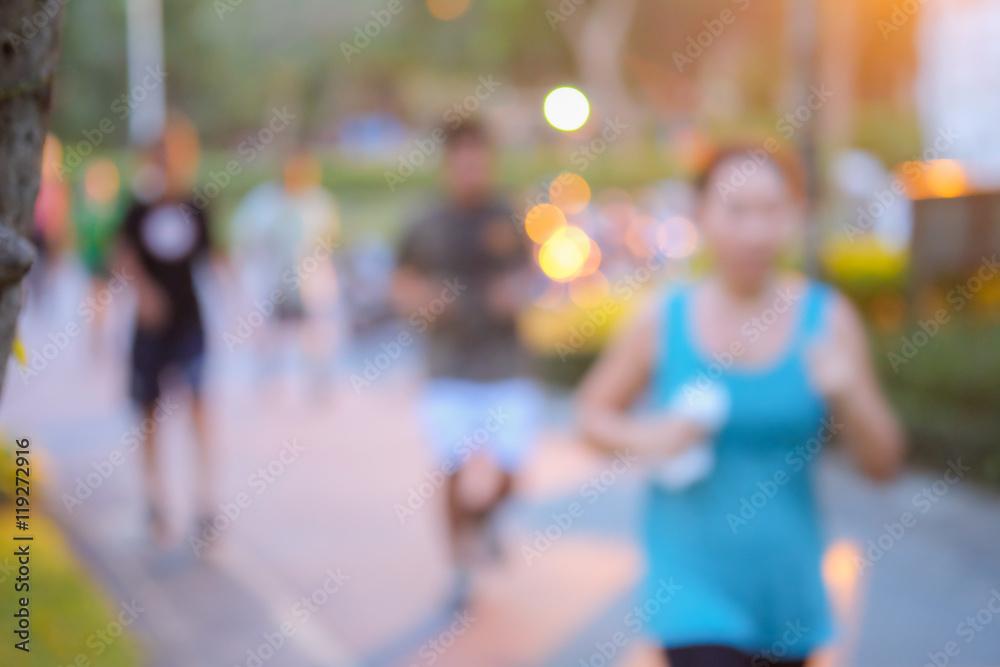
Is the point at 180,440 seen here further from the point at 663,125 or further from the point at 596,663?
the point at 663,125

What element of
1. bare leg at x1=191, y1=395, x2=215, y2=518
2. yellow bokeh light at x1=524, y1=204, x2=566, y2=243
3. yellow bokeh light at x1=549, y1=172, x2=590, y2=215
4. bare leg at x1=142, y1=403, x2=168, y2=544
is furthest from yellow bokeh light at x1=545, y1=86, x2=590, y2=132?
yellow bokeh light at x1=549, y1=172, x2=590, y2=215

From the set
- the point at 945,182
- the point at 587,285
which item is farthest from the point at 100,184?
the point at 945,182

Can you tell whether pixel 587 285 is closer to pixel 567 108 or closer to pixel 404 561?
pixel 567 108

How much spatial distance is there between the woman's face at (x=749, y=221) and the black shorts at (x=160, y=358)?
159 inches

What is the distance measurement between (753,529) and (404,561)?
11.9 feet

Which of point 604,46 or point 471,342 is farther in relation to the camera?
point 604,46

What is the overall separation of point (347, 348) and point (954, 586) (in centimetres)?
955

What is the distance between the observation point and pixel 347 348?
13852mm

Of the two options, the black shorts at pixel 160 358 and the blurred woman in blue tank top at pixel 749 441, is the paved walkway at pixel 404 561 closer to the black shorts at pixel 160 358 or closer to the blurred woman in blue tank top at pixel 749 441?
the blurred woman in blue tank top at pixel 749 441

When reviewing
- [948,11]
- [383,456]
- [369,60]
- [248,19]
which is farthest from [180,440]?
[369,60]

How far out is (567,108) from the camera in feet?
19.6

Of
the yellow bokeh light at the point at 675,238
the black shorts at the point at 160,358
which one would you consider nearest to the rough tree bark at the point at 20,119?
the black shorts at the point at 160,358

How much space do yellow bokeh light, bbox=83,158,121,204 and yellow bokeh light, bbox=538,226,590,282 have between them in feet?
20.0

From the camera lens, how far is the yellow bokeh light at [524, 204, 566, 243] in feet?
56.8
